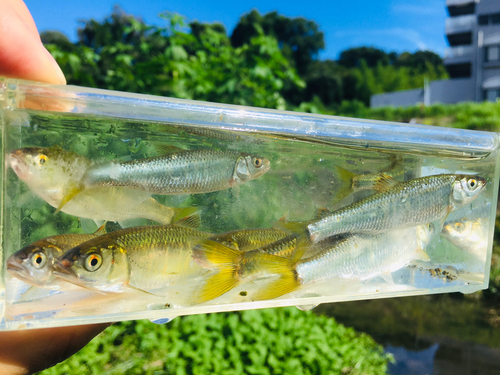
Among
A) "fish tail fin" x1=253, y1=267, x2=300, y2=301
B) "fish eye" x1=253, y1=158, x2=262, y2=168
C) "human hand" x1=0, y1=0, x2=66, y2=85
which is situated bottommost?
"fish tail fin" x1=253, y1=267, x2=300, y2=301

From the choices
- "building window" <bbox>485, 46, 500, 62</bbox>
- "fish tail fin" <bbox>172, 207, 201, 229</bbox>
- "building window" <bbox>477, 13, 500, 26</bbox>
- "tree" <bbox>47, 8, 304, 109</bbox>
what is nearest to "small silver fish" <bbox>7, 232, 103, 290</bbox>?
"fish tail fin" <bbox>172, 207, 201, 229</bbox>

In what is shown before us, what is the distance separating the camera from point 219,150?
129 centimetres

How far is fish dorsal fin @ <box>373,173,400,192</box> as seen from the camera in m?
1.46

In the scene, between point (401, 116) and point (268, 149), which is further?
point (401, 116)

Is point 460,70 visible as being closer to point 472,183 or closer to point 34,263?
point 472,183

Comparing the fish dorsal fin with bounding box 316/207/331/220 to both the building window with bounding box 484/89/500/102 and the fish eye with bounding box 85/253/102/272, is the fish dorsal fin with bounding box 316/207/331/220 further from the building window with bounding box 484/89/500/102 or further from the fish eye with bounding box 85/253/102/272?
the building window with bounding box 484/89/500/102

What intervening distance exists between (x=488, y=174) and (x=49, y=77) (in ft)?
6.47

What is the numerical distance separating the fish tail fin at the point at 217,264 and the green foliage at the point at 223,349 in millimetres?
2661

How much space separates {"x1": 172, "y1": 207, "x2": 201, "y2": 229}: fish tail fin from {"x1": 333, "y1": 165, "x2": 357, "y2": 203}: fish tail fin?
56cm

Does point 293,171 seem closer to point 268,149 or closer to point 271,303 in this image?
point 268,149

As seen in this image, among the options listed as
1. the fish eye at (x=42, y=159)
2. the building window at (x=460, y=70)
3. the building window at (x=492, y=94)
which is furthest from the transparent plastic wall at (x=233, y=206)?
the building window at (x=460, y=70)

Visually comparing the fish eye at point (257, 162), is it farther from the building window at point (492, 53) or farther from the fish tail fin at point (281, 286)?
the building window at point (492, 53)

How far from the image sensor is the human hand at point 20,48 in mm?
1269

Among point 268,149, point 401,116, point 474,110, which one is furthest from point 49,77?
point 401,116
